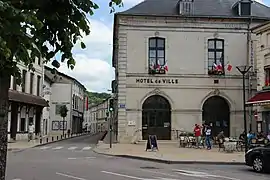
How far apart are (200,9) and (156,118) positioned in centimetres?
999

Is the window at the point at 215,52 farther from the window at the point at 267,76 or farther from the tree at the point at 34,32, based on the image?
the tree at the point at 34,32

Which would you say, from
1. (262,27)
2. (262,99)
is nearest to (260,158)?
(262,99)

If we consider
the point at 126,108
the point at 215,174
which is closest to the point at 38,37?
the point at 215,174

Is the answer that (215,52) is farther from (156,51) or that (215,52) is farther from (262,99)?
(262,99)

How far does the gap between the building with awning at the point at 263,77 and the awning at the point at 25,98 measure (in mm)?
18738

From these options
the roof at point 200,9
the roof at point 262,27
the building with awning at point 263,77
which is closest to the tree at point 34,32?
the building with awning at point 263,77

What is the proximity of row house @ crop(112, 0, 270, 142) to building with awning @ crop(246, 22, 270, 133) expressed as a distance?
4613mm

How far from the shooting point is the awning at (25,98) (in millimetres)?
36506

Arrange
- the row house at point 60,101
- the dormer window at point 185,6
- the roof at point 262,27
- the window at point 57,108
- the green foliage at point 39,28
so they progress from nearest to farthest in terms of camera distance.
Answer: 1. the green foliage at point 39,28
2. the roof at point 262,27
3. the dormer window at point 185,6
4. the row house at point 60,101
5. the window at point 57,108

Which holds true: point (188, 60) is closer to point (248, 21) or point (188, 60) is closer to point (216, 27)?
point (216, 27)

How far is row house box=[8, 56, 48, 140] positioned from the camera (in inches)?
1519

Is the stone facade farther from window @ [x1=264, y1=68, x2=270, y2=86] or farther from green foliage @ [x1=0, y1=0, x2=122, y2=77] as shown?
green foliage @ [x1=0, y1=0, x2=122, y2=77]

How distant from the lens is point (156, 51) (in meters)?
35.3

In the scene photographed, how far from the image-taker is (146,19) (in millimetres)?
35250
